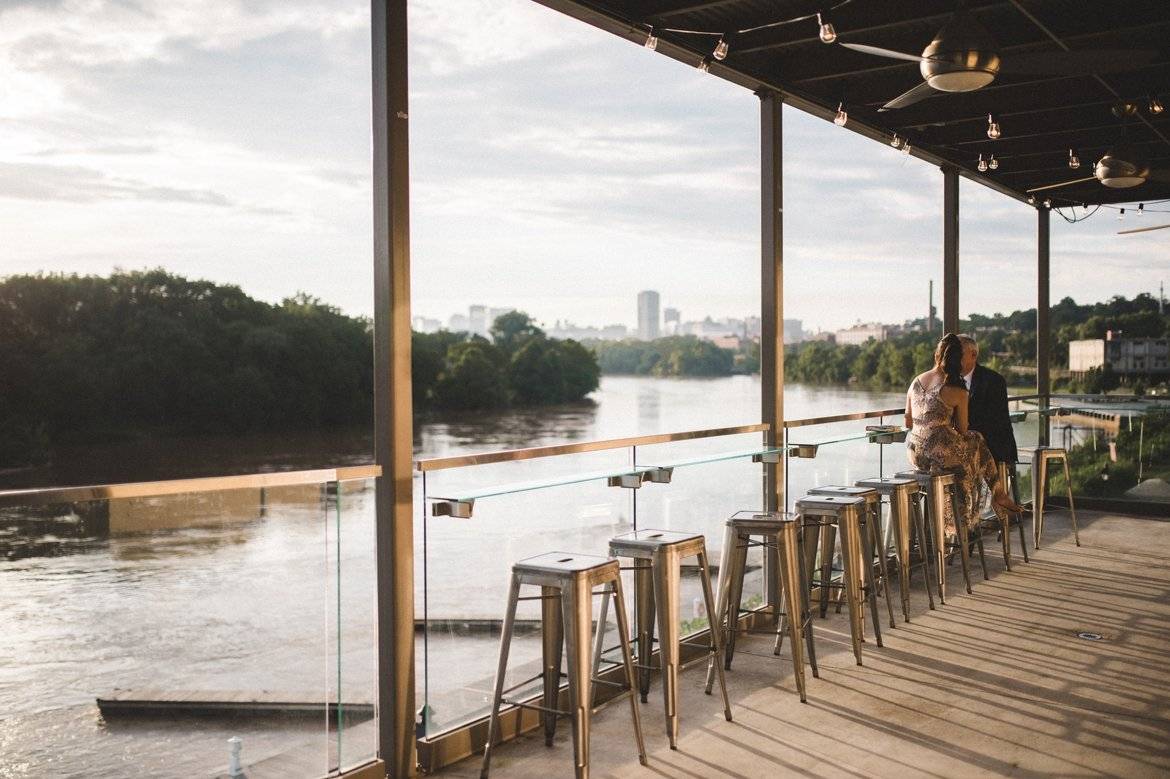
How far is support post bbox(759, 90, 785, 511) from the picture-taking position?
5.01 m

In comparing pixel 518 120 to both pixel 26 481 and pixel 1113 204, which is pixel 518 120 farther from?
pixel 1113 204

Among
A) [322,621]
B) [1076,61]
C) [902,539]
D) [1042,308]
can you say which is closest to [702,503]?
[902,539]

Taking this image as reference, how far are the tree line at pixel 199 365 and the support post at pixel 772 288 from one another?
27255 mm

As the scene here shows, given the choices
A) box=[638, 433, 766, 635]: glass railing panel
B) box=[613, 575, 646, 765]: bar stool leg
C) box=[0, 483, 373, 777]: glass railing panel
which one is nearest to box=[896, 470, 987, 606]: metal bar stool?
box=[638, 433, 766, 635]: glass railing panel

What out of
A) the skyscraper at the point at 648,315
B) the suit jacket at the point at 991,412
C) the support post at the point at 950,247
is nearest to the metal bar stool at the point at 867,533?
the suit jacket at the point at 991,412

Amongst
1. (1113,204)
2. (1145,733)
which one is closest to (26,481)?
(1113,204)

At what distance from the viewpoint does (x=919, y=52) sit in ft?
16.5

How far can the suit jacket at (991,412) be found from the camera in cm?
609

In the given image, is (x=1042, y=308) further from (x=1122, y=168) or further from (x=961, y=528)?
(x=961, y=528)

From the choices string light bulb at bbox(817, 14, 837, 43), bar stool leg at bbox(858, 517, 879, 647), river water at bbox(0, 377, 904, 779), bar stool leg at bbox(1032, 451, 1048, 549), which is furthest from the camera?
bar stool leg at bbox(1032, 451, 1048, 549)

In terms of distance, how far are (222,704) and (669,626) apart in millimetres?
1685

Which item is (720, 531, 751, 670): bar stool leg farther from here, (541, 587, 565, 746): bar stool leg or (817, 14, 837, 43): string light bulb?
(817, 14, 837, 43): string light bulb

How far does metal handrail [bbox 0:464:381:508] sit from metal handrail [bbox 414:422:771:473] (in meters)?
0.22

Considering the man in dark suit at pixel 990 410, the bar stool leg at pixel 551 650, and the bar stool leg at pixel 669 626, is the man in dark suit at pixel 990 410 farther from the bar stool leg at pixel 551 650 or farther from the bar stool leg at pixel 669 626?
the bar stool leg at pixel 551 650
